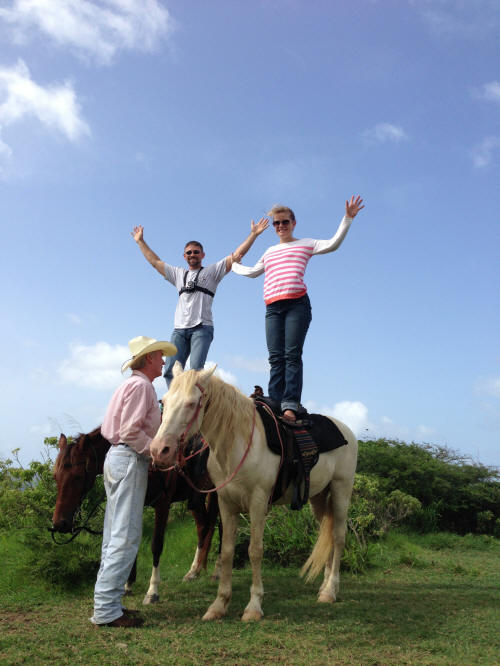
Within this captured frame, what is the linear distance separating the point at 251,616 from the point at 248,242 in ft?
14.9

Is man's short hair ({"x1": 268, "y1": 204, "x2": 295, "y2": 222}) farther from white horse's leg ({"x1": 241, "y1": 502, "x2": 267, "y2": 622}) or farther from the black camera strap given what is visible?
white horse's leg ({"x1": 241, "y1": 502, "x2": 267, "y2": 622})

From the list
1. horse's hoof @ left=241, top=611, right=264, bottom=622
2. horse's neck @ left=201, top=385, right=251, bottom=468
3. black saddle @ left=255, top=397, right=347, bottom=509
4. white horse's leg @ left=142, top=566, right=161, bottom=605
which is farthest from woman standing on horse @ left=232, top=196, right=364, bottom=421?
white horse's leg @ left=142, top=566, right=161, bottom=605

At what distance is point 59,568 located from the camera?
629cm

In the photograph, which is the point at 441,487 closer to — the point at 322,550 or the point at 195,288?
the point at 322,550

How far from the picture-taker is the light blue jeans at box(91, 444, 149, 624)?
4.68 meters

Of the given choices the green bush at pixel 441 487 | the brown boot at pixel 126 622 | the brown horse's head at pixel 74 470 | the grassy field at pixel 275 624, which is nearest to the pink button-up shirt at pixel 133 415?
the brown horse's head at pixel 74 470

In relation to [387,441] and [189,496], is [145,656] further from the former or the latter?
[387,441]

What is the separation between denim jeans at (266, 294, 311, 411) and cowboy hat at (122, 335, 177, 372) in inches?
57.2

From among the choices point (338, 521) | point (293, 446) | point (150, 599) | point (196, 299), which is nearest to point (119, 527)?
point (150, 599)

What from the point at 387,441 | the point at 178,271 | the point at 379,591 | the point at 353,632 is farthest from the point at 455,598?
the point at 387,441

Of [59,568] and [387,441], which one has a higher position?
[387,441]

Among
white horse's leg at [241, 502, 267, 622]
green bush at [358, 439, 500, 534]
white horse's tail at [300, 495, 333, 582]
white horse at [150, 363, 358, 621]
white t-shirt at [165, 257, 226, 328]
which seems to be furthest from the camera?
green bush at [358, 439, 500, 534]

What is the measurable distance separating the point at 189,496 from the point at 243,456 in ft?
6.30

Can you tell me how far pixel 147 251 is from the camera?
8273 millimetres
